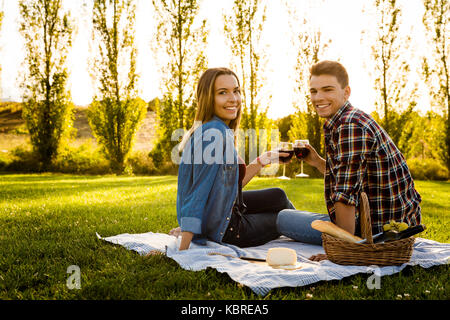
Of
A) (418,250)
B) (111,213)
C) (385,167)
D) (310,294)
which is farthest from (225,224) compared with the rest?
(111,213)

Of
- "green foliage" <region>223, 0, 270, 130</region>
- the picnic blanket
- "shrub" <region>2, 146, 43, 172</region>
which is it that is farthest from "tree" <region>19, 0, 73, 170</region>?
the picnic blanket

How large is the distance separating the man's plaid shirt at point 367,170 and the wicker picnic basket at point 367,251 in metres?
0.22

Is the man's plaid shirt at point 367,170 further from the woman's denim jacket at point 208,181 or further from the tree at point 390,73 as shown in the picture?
the tree at point 390,73

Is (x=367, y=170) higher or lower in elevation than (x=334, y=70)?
lower

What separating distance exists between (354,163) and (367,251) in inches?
28.7

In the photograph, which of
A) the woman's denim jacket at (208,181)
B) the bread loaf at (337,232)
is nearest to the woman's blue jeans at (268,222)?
the woman's denim jacket at (208,181)

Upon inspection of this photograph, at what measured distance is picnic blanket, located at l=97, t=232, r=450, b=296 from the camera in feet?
8.95

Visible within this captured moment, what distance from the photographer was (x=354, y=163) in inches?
113

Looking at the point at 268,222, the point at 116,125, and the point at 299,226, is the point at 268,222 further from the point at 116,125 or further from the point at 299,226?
the point at 116,125

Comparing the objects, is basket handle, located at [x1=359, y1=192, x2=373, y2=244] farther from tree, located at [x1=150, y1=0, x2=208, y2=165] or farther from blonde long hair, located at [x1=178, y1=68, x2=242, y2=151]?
tree, located at [x1=150, y1=0, x2=208, y2=165]

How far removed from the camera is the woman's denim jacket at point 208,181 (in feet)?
11.0

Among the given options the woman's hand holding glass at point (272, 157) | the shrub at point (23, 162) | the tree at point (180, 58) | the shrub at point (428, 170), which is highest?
the tree at point (180, 58)

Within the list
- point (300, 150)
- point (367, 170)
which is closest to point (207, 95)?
point (300, 150)

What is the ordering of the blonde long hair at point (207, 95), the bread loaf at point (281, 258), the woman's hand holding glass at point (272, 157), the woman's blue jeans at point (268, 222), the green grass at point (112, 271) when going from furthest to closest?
1. the woman's blue jeans at point (268, 222)
2. the woman's hand holding glass at point (272, 157)
3. the blonde long hair at point (207, 95)
4. the bread loaf at point (281, 258)
5. the green grass at point (112, 271)
